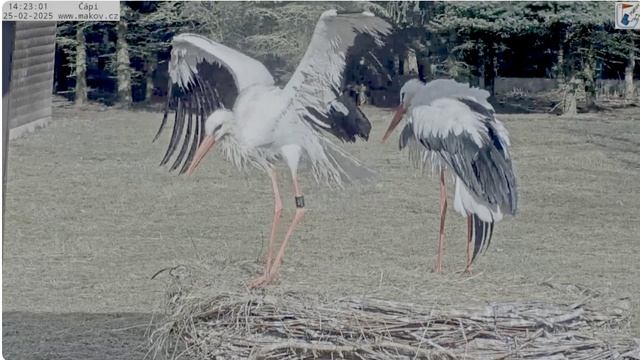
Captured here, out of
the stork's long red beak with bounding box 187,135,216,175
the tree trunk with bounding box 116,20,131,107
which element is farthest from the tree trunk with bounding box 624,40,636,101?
the tree trunk with bounding box 116,20,131,107

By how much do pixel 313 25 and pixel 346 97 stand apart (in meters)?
0.45

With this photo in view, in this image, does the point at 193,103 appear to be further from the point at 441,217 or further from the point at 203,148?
the point at 441,217

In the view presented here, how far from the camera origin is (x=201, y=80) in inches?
254

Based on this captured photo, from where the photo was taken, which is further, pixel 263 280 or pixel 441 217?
pixel 441 217

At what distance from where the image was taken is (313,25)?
6324 mm

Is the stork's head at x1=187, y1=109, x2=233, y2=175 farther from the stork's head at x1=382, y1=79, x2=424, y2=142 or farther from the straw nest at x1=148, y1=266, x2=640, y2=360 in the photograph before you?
the straw nest at x1=148, y1=266, x2=640, y2=360

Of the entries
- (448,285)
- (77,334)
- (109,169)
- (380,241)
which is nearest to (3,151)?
(109,169)

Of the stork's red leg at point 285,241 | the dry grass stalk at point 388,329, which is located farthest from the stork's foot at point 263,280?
the dry grass stalk at point 388,329

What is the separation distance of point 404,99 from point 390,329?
4.89 ft

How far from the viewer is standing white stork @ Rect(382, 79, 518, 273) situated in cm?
629

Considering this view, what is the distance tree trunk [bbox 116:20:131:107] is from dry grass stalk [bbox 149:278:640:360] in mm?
1685

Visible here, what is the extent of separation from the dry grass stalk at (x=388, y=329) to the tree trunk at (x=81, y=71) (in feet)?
5.72

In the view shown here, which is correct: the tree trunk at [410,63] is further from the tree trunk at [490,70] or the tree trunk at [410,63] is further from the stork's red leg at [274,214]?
the stork's red leg at [274,214]

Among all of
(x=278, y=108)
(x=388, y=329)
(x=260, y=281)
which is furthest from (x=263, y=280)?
(x=278, y=108)
